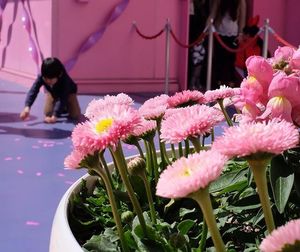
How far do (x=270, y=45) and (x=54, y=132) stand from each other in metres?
4.55

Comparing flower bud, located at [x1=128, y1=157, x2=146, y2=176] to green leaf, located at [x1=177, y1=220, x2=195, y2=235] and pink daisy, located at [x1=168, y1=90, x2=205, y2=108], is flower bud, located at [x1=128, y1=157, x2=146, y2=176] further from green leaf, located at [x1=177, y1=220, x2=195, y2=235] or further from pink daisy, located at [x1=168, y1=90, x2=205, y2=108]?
pink daisy, located at [x1=168, y1=90, x2=205, y2=108]

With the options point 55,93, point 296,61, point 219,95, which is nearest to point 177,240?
point 296,61

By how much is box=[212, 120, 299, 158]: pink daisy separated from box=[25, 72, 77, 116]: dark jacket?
5192 millimetres

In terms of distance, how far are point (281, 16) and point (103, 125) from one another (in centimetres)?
847

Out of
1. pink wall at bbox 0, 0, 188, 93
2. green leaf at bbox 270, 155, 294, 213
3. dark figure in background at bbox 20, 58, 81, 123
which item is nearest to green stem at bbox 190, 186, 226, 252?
green leaf at bbox 270, 155, 294, 213

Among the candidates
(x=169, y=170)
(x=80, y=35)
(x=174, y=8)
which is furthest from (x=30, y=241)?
(x=174, y=8)

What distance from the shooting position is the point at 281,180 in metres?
0.79

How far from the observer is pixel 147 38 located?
302 inches

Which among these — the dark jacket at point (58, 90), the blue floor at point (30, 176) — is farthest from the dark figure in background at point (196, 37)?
the blue floor at point (30, 176)

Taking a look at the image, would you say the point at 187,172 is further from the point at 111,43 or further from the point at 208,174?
the point at 111,43

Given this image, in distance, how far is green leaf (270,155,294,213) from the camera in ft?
2.50

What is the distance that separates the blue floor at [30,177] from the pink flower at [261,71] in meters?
1.99

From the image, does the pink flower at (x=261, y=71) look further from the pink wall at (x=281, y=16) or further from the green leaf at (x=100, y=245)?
the pink wall at (x=281, y=16)

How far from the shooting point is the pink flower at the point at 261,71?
2.86 feet
